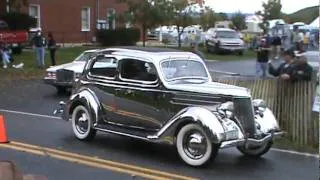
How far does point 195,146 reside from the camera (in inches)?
345

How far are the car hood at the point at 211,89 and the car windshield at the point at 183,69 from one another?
1.02 feet

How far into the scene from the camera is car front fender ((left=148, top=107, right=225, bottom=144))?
332 inches

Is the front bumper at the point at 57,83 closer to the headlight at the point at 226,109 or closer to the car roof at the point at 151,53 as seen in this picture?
the car roof at the point at 151,53

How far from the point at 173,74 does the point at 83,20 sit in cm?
3474

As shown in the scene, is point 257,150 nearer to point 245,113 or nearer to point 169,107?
point 245,113

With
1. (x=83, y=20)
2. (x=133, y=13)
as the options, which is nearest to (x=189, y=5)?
(x=133, y=13)

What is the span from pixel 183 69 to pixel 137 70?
76cm

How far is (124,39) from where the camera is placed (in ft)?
135

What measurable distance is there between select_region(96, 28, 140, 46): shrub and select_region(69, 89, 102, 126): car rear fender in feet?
97.6

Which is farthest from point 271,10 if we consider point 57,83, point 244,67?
point 57,83

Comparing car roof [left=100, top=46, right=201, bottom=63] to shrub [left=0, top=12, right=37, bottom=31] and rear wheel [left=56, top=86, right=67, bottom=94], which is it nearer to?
rear wheel [left=56, top=86, right=67, bottom=94]

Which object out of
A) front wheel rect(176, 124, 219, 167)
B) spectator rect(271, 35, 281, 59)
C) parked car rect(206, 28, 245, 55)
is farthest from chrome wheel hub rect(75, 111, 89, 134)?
parked car rect(206, 28, 245, 55)

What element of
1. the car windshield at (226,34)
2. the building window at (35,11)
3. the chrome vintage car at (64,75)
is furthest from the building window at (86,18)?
the chrome vintage car at (64,75)

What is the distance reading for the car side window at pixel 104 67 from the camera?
10344 millimetres
